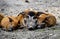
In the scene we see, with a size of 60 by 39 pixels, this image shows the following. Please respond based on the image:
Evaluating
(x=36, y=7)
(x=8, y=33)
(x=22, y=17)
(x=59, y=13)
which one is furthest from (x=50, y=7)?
(x=8, y=33)

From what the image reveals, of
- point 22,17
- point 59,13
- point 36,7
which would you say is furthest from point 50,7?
point 22,17

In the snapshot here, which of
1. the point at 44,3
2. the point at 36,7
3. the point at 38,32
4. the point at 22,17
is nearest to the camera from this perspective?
the point at 38,32

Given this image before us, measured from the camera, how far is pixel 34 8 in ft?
24.3

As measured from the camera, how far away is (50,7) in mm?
7488

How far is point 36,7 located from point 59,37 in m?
3.21

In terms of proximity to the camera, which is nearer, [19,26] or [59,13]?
[19,26]

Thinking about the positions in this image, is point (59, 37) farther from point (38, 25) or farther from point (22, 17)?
point (22, 17)

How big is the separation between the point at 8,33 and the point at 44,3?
11.6 feet

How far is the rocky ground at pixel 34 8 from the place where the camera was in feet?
14.9

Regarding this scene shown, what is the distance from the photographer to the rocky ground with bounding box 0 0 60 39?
4.54 meters

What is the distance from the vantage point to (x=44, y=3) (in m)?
8.08

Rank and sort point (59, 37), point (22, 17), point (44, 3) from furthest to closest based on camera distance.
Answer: point (44, 3)
point (22, 17)
point (59, 37)

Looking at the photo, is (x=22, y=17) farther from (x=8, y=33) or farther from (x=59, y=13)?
(x=59, y=13)

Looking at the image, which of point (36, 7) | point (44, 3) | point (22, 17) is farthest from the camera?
point (44, 3)
